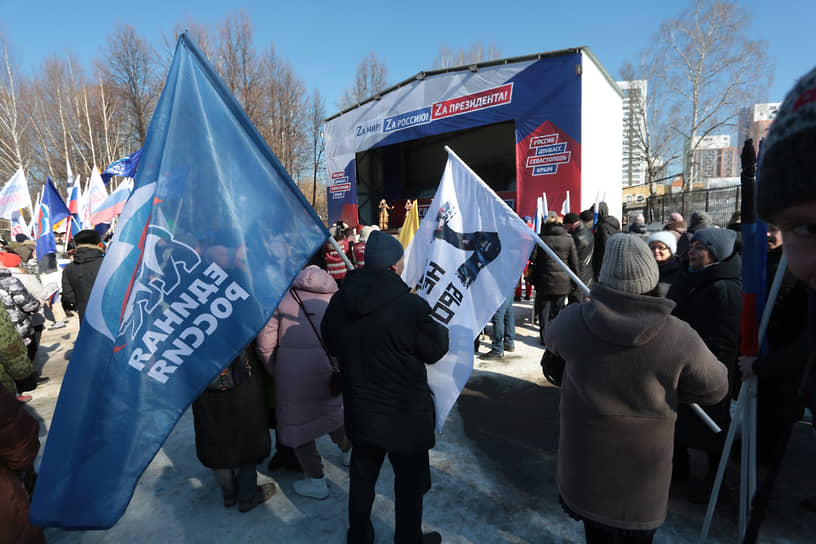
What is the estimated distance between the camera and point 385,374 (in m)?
2.13

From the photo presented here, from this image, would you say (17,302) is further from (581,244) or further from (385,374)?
(581,244)

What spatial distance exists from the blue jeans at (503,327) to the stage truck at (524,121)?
6.80 m

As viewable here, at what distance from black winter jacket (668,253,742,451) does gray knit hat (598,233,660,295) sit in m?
1.33

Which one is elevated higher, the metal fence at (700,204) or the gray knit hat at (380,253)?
the metal fence at (700,204)

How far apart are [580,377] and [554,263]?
4.27 meters

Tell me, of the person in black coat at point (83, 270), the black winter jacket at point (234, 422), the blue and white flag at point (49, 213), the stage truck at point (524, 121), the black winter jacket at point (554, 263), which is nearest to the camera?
the black winter jacket at point (234, 422)

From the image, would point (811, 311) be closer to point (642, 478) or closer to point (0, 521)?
point (642, 478)

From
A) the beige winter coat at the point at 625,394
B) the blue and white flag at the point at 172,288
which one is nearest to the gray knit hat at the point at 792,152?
the beige winter coat at the point at 625,394

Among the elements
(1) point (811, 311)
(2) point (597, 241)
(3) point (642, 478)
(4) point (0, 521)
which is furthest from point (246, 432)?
(2) point (597, 241)

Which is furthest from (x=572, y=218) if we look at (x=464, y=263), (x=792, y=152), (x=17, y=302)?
(x=17, y=302)

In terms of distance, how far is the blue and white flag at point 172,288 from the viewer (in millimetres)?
1513

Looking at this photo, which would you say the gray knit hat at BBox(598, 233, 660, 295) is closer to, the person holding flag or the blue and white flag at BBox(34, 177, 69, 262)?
the person holding flag

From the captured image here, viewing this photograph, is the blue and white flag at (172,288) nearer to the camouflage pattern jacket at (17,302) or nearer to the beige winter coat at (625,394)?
the beige winter coat at (625,394)

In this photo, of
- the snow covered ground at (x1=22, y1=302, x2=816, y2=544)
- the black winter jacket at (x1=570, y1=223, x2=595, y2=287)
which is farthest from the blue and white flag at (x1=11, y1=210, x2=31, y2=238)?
the black winter jacket at (x1=570, y1=223, x2=595, y2=287)
